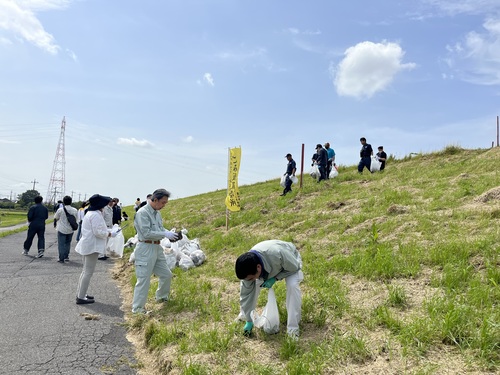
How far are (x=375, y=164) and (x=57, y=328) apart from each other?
41.5ft

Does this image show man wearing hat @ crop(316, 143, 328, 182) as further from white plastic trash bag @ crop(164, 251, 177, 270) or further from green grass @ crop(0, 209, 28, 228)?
green grass @ crop(0, 209, 28, 228)

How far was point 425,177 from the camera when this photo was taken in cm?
1123

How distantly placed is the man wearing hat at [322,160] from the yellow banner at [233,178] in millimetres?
3969

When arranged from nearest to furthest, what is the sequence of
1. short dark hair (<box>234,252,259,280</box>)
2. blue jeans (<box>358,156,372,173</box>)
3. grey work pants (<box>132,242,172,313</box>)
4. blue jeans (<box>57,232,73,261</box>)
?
1. short dark hair (<box>234,252,259,280</box>)
2. grey work pants (<box>132,242,172,313</box>)
3. blue jeans (<box>57,232,73,261</box>)
4. blue jeans (<box>358,156,372,173</box>)

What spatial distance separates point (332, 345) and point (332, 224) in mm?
4944

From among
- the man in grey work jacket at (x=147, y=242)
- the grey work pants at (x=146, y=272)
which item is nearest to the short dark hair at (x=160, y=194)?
the man in grey work jacket at (x=147, y=242)

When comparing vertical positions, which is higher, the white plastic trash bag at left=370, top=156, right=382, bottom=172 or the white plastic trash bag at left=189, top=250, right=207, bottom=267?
the white plastic trash bag at left=370, top=156, right=382, bottom=172

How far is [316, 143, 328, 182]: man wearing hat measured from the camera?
45.9ft

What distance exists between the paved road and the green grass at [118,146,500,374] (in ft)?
1.32

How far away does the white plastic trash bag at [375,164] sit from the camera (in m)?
Answer: 14.5

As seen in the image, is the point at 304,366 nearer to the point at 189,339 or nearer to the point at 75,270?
the point at 189,339

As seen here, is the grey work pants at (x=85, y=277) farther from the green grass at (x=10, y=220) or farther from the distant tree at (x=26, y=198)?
the distant tree at (x=26, y=198)

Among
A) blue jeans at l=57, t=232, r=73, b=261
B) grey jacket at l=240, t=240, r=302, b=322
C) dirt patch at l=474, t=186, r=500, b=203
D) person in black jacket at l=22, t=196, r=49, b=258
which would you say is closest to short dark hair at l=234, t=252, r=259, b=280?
grey jacket at l=240, t=240, r=302, b=322

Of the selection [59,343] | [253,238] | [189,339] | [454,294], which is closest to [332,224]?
[253,238]
